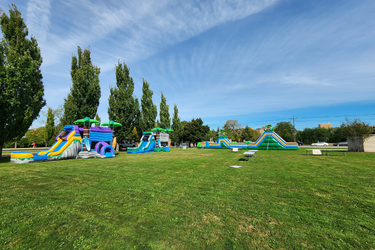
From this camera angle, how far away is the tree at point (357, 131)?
59.8ft

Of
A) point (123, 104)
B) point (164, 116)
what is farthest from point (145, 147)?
point (164, 116)

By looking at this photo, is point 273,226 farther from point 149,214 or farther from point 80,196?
point 80,196

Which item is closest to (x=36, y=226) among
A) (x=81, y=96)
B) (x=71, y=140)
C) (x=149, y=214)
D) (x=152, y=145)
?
(x=149, y=214)

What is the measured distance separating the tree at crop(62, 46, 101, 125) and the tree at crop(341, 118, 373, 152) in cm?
3338

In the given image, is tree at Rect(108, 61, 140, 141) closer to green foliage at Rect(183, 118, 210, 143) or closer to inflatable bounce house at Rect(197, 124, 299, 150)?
inflatable bounce house at Rect(197, 124, 299, 150)

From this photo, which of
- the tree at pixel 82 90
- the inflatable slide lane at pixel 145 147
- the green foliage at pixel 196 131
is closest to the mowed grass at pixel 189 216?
the inflatable slide lane at pixel 145 147

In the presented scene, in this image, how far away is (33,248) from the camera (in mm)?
2520

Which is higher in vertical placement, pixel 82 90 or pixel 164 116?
pixel 82 90

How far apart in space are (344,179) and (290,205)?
4498mm

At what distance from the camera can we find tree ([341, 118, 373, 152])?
18219mm

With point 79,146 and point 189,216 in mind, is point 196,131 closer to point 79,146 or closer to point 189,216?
point 79,146

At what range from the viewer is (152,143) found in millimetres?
23625

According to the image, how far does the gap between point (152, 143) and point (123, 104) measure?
27.4ft

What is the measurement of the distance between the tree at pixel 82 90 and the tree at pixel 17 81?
518 cm
